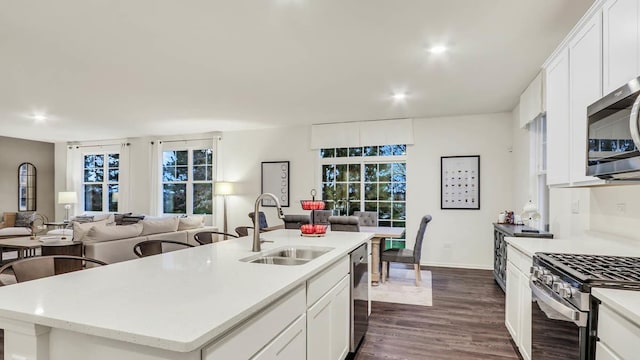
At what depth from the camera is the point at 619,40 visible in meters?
1.83

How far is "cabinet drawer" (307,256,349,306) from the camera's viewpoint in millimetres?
1814

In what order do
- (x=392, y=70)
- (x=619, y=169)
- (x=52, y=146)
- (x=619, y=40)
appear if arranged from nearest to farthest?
(x=619, y=169) → (x=619, y=40) → (x=392, y=70) → (x=52, y=146)

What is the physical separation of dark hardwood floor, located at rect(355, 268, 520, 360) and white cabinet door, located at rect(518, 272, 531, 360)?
0.44m

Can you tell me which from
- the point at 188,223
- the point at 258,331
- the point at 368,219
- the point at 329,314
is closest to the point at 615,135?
the point at 329,314

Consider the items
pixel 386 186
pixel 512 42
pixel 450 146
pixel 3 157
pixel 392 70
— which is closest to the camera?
pixel 512 42

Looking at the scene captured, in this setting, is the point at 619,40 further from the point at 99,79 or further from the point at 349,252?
the point at 99,79

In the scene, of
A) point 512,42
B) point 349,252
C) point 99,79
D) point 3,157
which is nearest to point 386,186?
point 512,42

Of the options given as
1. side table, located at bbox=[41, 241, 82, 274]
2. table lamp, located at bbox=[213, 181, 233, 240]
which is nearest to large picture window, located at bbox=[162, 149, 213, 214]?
table lamp, located at bbox=[213, 181, 233, 240]

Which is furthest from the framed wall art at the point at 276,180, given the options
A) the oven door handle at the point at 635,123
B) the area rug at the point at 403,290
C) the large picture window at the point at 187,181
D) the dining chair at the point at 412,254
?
the oven door handle at the point at 635,123

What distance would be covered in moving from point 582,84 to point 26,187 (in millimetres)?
10817

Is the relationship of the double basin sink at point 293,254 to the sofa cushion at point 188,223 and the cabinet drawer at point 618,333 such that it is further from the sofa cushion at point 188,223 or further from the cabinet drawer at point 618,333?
the sofa cushion at point 188,223

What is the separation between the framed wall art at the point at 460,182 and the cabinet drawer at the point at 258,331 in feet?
16.4

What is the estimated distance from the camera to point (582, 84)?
2.25 m

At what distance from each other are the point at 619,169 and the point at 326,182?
18.1 ft
